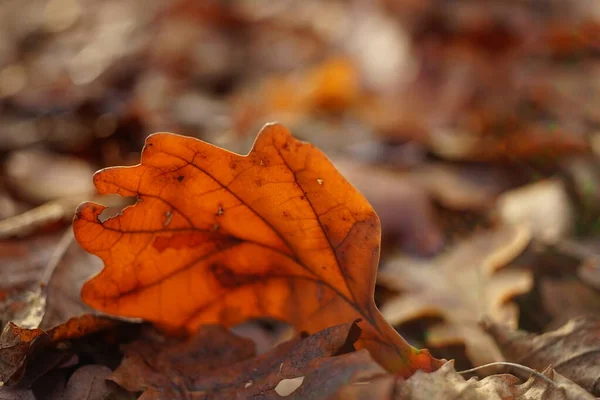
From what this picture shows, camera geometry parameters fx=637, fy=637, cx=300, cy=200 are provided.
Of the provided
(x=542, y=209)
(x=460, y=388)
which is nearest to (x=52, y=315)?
(x=460, y=388)

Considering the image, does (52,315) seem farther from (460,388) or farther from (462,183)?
(462,183)

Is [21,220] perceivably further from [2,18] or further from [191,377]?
[2,18]

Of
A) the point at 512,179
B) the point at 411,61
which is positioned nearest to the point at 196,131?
the point at 512,179

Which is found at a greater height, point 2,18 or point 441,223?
point 2,18

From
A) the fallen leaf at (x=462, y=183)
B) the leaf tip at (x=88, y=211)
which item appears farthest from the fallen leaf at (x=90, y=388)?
the fallen leaf at (x=462, y=183)

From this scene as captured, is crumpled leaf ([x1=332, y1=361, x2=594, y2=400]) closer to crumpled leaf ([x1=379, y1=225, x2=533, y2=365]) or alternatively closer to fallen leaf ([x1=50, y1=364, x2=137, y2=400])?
crumpled leaf ([x1=379, y1=225, x2=533, y2=365])

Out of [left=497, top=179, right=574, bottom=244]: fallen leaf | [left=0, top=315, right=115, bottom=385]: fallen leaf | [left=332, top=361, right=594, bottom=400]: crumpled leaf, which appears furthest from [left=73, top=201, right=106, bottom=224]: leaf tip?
[left=497, top=179, right=574, bottom=244]: fallen leaf

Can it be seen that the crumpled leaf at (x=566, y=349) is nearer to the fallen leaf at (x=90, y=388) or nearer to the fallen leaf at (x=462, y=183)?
the fallen leaf at (x=90, y=388)
